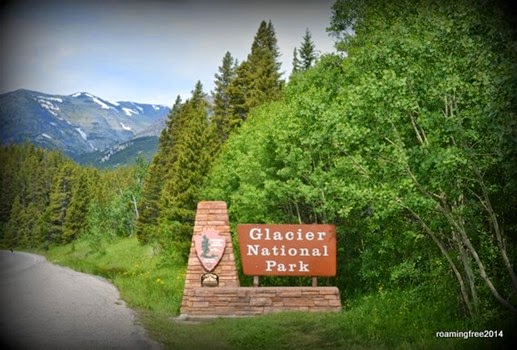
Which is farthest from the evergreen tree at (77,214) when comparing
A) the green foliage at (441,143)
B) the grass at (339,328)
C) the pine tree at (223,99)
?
the green foliage at (441,143)

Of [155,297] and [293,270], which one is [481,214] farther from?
[155,297]

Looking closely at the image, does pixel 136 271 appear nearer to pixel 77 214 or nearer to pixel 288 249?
pixel 288 249

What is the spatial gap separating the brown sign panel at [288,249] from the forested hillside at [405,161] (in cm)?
105

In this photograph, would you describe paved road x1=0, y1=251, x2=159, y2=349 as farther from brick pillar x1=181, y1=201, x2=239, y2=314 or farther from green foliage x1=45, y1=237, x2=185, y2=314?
brick pillar x1=181, y1=201, x2=239, y2=314

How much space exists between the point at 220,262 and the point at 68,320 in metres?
4.82

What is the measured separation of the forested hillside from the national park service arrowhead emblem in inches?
129

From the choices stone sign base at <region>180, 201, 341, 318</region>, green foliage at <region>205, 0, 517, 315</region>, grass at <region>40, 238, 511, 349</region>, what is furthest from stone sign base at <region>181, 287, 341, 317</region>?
green foliage at <region>205, 0, 517, 315</region>

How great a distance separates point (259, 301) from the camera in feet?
44.4

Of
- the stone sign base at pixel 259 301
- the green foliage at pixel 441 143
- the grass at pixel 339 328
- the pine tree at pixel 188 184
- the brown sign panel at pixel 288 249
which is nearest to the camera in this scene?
the green foliage at pixel 441 143

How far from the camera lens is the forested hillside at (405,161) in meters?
8.73

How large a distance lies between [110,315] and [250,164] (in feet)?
26.9

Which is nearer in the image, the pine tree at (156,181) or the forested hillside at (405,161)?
the forested hillside at (405,161)

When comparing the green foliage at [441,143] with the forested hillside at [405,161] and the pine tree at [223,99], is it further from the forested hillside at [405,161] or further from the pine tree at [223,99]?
the pine tree at [223,99]

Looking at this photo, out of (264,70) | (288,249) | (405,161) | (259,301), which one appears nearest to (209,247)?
(259,301)
